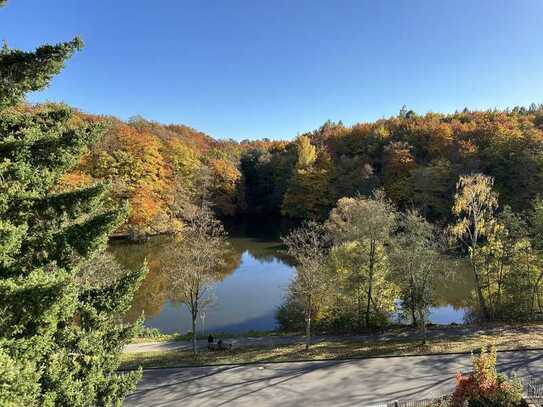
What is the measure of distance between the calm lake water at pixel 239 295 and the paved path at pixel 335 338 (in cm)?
200

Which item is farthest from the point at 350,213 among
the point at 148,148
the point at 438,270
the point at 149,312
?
the point at 148,148

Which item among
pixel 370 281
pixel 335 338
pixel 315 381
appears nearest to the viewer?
pixel 315 381

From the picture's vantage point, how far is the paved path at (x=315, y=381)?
44.7 feet

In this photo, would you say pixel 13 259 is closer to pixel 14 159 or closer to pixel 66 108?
pixel 14 159

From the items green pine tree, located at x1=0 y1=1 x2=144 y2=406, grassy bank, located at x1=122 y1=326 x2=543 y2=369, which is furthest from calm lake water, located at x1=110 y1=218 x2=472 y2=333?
green pine tree, located at x1=0 y1=1 x2=144 y2=406

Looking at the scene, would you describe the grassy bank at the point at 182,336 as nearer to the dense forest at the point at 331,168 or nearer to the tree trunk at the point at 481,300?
the tree trunk at the point at 481,300

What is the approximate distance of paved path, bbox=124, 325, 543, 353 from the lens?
65.9 feet

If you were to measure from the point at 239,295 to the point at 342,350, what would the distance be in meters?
14.5

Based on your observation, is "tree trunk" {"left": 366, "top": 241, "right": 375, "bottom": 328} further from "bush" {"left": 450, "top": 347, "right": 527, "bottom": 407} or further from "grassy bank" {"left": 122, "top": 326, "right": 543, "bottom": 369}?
"bush" {"left": 450, "top": 347, "right": 527, "bottom": 407}

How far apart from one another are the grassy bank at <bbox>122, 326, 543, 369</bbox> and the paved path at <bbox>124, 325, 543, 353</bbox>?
0.63 meters

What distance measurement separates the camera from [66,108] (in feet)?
27.9

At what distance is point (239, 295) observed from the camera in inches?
1229

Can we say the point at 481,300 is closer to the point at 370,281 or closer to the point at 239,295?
the point at 370,281

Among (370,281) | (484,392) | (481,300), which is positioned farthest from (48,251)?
(481,300)
